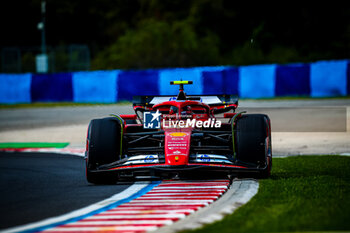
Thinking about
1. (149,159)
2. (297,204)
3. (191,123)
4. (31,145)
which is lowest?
(31,145)

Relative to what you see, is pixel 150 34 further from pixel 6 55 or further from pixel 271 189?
pixel 271 189

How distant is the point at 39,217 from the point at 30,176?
3.45 metres

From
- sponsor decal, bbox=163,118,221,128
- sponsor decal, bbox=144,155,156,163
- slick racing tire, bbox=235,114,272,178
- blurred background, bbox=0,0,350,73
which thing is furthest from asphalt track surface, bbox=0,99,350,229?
blurred background, bbox=0,0,350,73

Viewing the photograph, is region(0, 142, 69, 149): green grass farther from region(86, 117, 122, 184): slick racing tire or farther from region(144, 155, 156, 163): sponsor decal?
region(144, 155, 156, 163): sponsor decal

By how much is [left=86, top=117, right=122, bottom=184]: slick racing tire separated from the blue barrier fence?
67.3ft

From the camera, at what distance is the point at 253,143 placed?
8.31m

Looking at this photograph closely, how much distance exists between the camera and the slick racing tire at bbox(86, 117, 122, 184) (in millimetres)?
8445

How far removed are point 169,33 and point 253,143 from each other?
36.7m

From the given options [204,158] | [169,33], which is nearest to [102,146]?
[204,158]

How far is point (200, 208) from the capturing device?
6.69 m

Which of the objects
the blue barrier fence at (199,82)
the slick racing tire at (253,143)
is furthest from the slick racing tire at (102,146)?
the blue barrier fence at (199,82)

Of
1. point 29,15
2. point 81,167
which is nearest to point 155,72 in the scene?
point 81,167

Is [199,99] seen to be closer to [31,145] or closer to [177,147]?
[177,147]

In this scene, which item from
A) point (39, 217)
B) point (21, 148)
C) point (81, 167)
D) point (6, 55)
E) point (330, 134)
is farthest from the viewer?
point (6, 55)
